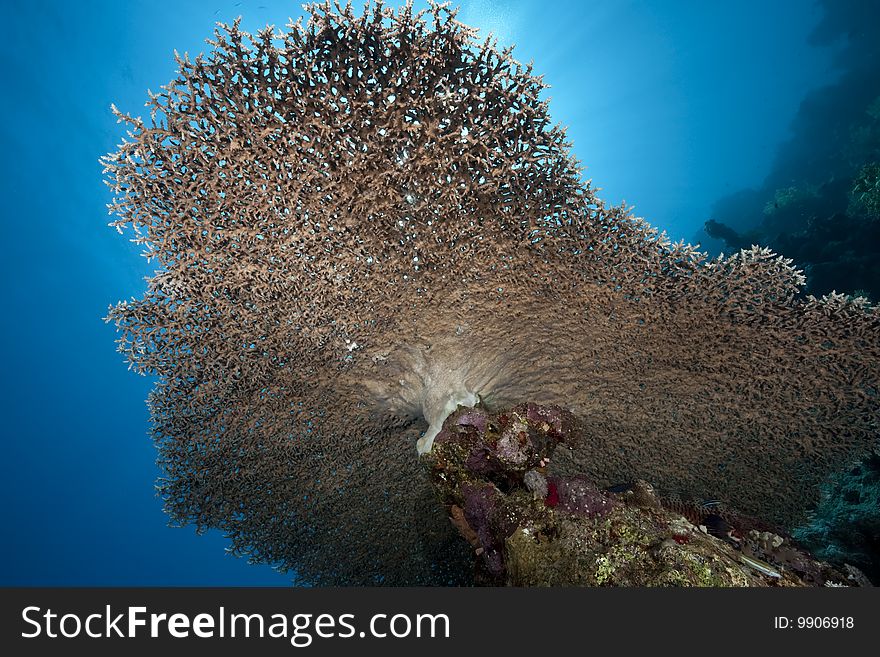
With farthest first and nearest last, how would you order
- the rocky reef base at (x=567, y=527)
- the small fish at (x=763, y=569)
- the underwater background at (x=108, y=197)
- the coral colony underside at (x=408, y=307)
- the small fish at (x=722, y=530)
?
the underwater background at (x=108, y=197)
the small fish at (x=722, y=530)
the coral colony underside at (x=408, y=307)
the small fish at (x=763, y=569)
the rocky reef base at (x=567, y=527)

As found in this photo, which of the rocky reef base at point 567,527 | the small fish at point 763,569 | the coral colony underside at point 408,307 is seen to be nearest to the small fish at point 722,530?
the rocky reef base at point 567,527

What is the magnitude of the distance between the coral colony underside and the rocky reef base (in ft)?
1.77

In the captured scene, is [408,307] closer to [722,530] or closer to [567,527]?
[567,527]

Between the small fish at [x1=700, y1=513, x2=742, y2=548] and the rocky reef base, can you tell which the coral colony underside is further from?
the small fish at [x1=700, y1=513, x2=742, y2=548]

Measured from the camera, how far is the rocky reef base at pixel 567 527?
2670mm

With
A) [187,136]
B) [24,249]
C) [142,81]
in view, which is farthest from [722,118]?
[24,249]

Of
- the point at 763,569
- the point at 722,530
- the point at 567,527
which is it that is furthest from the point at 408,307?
the point at 722,530

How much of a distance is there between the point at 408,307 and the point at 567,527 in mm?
2562

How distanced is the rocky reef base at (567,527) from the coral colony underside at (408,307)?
1.77 ft

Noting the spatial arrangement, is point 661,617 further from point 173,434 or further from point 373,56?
point 173,434

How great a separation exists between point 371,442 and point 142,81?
50.6 meters

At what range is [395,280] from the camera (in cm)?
399

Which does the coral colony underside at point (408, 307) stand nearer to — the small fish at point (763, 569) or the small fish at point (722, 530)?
the small fish at point (722, 530)

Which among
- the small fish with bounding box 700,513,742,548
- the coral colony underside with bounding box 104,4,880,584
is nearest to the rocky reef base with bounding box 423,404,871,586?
the small fish with bounding box 700,513,742,548
